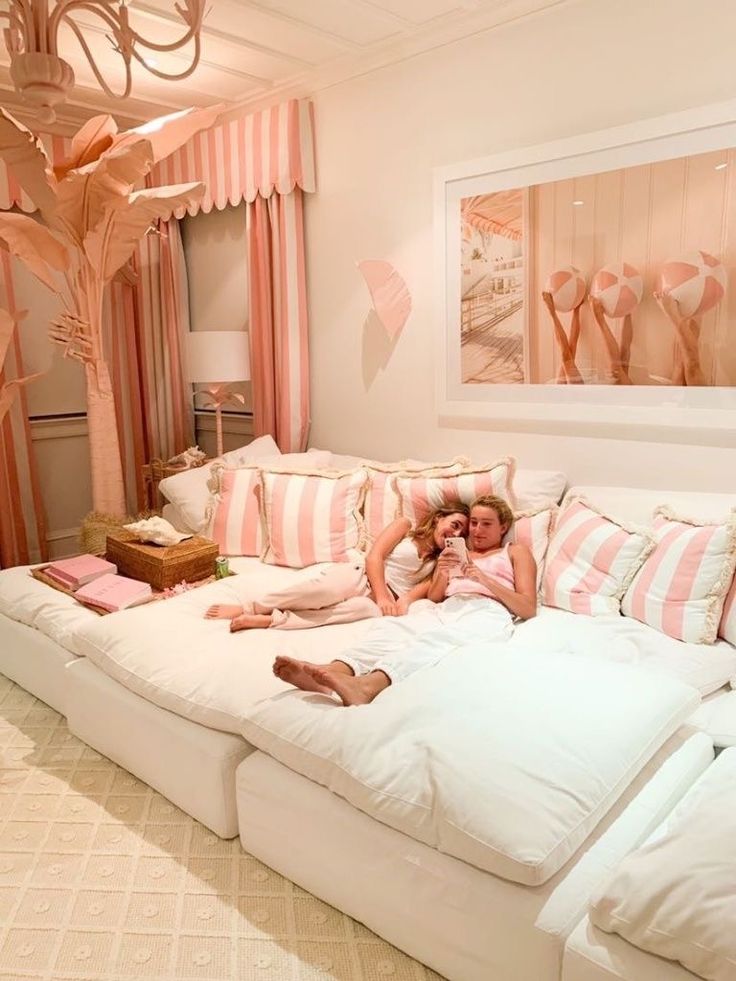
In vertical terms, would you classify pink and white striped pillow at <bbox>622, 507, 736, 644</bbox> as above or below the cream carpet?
above

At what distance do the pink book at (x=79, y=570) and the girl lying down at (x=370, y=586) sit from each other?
667 millimetres

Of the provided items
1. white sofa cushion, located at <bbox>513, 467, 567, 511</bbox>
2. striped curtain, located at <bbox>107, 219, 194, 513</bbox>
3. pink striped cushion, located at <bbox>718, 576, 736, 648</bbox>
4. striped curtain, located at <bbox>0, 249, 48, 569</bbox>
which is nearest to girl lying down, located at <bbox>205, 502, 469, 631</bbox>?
white sofa cushion, located at <bbox>513, 467, 567, 511</bbox>

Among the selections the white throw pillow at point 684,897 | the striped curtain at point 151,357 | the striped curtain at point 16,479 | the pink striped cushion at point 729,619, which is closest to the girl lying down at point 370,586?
the pink striped cushion at point 729,619

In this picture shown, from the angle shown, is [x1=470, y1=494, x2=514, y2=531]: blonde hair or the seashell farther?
the seashell

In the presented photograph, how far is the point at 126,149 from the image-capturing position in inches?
116

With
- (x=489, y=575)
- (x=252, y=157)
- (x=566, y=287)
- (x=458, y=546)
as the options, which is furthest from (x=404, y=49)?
(x=489, y=575)

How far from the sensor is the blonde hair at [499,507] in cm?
262

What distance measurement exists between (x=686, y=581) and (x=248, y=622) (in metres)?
1.31

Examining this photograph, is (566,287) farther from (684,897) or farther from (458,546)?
(684,897)

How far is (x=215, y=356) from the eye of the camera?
3762 millimetres

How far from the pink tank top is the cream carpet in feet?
3.34

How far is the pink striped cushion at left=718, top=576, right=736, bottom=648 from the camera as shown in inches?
84.3

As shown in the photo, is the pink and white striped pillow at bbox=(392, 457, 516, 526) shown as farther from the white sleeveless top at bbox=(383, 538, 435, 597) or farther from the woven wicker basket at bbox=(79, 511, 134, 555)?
the woven wicker basket at bbox=(79, 511, 134, 555)

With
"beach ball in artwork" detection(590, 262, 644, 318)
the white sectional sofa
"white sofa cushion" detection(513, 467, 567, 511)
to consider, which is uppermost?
"beach ball in artwork" detection(590, 262, 644, 318)
